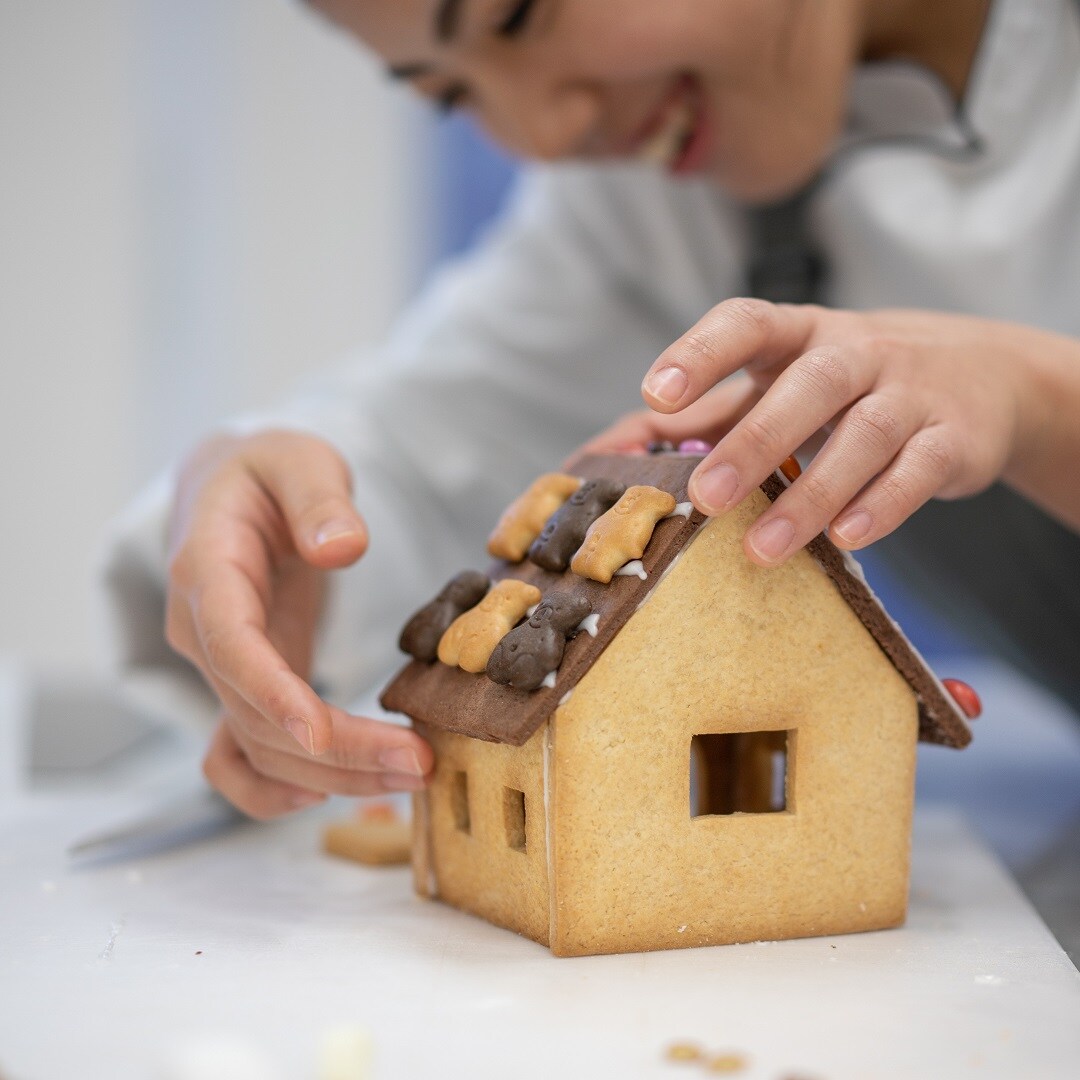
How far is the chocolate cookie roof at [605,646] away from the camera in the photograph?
623mm

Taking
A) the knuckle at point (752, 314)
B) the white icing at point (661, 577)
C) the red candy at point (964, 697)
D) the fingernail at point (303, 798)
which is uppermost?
the knuckle at point (752, 314)

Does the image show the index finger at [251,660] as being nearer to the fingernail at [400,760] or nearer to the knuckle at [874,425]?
the fingernail at [400,760]

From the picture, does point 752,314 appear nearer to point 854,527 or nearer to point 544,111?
point 854,527

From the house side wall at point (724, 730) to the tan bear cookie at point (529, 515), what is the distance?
120 mm

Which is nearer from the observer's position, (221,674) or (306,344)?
(221,674)

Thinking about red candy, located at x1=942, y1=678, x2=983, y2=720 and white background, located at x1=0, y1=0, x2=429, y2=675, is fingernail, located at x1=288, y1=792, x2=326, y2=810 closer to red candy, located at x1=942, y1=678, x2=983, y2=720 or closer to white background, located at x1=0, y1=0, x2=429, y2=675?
red candy, located at x1=942, y1=678, x2=983, y2=720

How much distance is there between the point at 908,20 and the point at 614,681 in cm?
73

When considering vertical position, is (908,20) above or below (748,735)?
above

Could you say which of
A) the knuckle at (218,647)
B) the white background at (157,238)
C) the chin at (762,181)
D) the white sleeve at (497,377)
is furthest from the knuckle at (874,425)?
the white background at (157,238)

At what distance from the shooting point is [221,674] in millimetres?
718

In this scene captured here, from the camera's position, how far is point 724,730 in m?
0.66

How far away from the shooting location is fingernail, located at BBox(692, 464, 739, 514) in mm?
604

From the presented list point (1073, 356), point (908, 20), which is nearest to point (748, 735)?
point (1073, 356)

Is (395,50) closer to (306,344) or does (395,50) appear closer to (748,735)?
(748,735)
